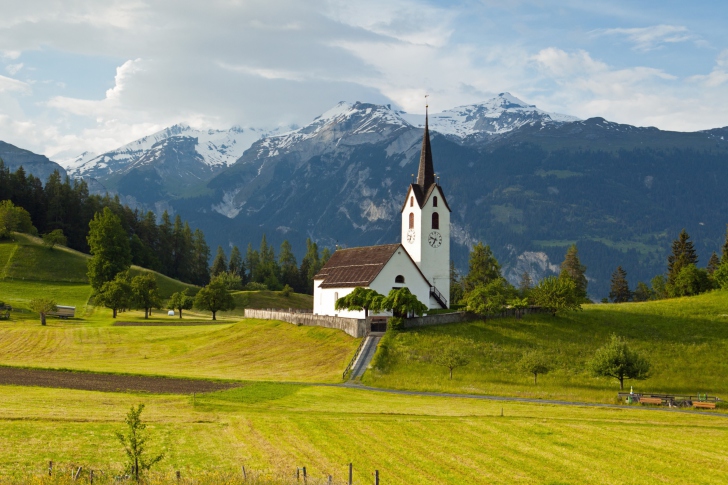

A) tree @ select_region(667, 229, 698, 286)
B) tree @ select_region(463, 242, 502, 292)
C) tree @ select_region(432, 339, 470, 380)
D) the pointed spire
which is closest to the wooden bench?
tree @ select_region(432, 339, 470, 380)

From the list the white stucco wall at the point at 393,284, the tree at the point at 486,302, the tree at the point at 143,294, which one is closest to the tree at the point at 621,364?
the tree at the point at 486,302

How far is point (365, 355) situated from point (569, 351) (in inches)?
742

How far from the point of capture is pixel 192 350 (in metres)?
78.8

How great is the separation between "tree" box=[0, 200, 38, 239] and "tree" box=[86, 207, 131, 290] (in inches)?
1097

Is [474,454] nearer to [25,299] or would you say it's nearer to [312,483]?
[312,483]

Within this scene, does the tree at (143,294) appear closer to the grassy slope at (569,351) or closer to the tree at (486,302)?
the grassy slope at (569,351)

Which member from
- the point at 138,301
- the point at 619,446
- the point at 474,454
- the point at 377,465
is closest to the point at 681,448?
the point at 619,446

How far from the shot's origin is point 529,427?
36812 mm

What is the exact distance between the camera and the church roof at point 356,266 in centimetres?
8150

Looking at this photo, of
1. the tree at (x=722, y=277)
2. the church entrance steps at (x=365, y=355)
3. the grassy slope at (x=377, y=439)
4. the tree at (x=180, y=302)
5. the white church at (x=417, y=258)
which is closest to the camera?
the grassy slope at (x=377, y=439)

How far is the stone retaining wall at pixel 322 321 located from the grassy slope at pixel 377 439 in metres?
25.9

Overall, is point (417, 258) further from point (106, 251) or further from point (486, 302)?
point (106, 251)

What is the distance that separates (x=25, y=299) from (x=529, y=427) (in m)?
106

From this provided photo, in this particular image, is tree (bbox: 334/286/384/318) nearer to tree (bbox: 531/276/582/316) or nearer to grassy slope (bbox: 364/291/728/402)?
grassy slope (bbox: 364/291/728/402)
